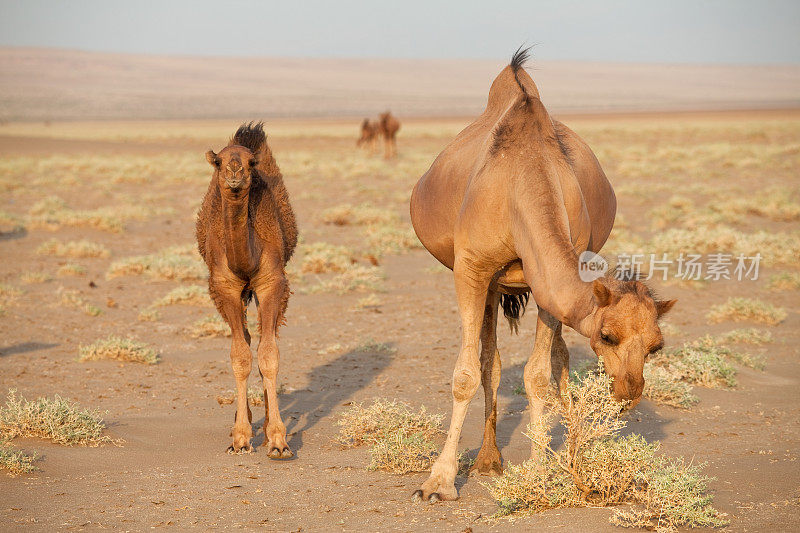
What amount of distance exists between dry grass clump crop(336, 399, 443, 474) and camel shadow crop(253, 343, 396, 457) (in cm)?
51

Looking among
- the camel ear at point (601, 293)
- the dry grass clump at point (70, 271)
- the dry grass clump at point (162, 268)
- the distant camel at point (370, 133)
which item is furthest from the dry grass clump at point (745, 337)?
the distant camel at point (370, 133)

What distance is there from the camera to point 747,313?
11.5 meters

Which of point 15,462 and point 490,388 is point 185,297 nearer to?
point 15,462

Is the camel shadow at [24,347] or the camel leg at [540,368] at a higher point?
the camel leg at [540,368]

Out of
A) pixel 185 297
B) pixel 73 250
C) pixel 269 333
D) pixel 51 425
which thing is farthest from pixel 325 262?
pixel 51 425

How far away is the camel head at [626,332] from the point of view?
4.01 metres

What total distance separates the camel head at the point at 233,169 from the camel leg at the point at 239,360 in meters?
0.98

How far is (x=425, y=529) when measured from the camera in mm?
5027

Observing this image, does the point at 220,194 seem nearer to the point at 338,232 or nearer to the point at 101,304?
the point at 101,304

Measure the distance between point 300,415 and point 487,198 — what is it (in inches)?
142

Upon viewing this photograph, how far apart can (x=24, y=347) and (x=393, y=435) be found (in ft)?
20.1

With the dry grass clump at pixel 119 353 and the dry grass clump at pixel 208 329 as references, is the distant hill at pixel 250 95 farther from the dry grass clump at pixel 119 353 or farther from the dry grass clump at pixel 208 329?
the dry grass clump at pixel 119 353

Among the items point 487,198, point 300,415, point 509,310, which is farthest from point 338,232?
point 487,198

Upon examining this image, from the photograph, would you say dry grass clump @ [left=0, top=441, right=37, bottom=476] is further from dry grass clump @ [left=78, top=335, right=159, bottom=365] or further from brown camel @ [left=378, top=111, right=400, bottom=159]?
brown camel @ [left=378, top=111, right=400, bottom=159]
